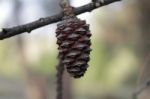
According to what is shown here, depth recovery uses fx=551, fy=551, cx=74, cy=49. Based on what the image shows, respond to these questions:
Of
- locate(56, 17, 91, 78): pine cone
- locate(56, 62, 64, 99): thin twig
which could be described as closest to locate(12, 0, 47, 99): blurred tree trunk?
locate(56, 62, 64, 99): thin twig

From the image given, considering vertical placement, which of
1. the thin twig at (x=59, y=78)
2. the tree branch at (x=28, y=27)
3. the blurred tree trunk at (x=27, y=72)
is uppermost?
the blurred tree trunk at (x=27, y=72)

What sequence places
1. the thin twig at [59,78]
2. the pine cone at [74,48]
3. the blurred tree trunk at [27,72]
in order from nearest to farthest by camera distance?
the pine cone at [74,48] < the thin twig at [59,78] < the blurred tree trunk at [27,72]

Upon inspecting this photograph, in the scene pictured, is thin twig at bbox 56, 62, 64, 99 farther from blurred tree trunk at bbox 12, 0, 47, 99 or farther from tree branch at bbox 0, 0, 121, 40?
blurred tree trunk at bbox 12, 0, 47, 99

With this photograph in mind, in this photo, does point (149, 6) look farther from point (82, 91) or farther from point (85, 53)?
point (82, 91)

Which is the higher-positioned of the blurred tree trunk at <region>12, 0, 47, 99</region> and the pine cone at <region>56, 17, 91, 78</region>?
the blurred tree trunk at <region>12, 0, 47, 99</region>

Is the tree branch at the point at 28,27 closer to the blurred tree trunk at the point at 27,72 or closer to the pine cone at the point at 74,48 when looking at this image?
the pine cone at the point at 74,48

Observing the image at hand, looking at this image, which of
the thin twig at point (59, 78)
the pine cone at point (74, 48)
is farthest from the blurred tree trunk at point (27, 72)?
the pine cone at point (74, 48)

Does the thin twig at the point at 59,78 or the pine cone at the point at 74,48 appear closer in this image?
the pine cone at the point at 74,48

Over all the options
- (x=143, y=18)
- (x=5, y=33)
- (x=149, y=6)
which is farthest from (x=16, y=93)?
(x=5, y=33)
